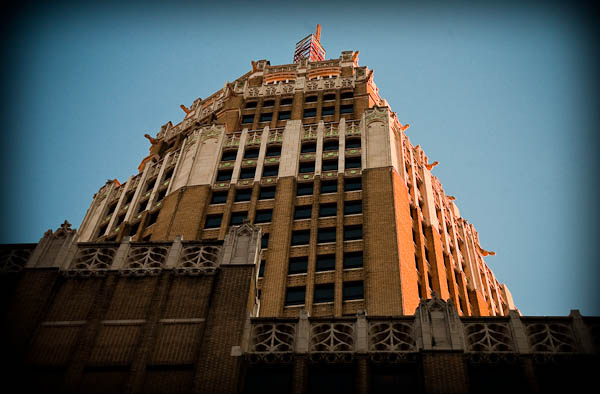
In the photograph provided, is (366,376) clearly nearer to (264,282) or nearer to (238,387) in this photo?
(238,387)

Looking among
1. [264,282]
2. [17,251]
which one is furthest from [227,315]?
[264,282]

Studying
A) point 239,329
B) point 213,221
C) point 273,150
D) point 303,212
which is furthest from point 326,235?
point 239,329

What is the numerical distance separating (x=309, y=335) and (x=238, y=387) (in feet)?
10.4

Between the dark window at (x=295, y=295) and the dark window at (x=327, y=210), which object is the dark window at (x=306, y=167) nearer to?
the dark window at (x=327, y=210)

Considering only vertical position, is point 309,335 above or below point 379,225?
below

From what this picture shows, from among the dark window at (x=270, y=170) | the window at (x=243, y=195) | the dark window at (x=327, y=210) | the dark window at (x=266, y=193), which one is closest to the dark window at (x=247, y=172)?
the dark window at (x=270, y=170)

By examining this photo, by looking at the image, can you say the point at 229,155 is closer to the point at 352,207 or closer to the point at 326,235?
the point at 352,207

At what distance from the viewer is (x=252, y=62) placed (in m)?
74.2

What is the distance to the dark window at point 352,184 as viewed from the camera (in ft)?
166

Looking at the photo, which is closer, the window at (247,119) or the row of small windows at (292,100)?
the window at (247,119)

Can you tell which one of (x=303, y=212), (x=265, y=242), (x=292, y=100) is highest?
(x=292, y=100)

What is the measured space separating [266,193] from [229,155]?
7.11 metres

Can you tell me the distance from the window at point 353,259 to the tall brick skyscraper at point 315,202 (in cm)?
11

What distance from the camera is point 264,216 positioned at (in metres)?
49.1
